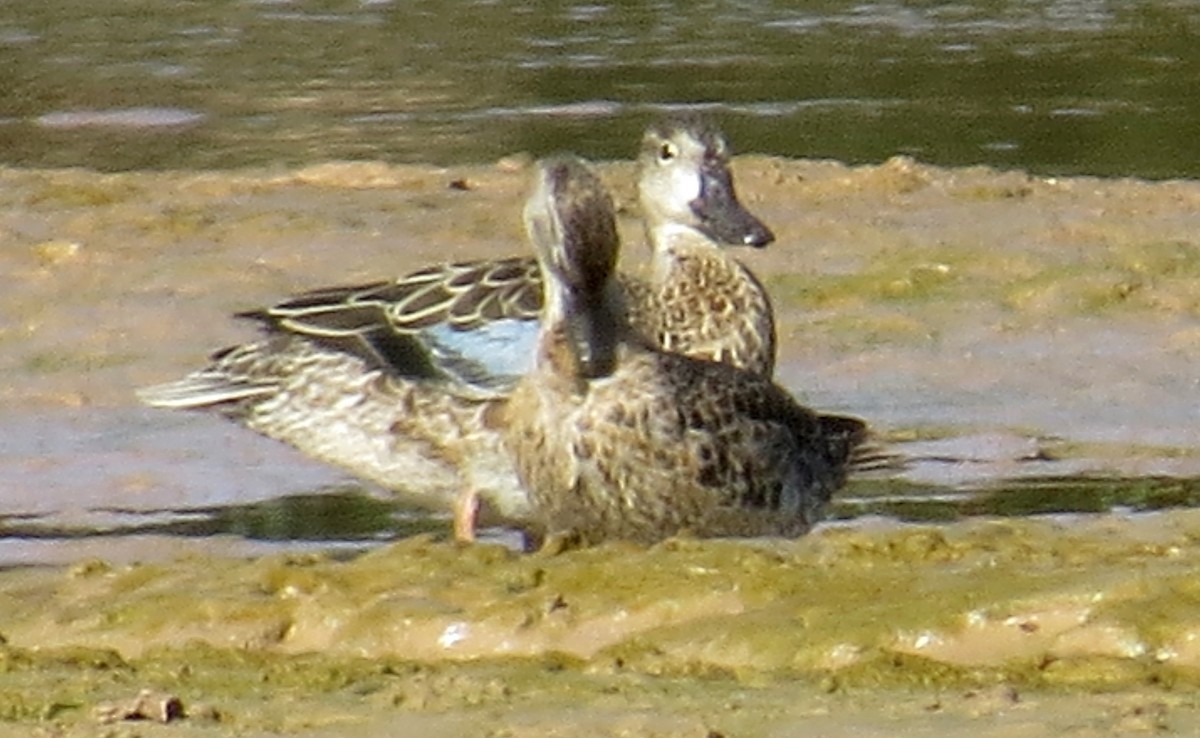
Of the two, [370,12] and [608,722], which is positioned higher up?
[608,722]

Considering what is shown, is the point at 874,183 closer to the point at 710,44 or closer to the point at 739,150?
the point at 739,150

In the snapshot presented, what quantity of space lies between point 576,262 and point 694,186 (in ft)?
5.65

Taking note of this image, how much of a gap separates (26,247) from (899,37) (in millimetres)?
6244

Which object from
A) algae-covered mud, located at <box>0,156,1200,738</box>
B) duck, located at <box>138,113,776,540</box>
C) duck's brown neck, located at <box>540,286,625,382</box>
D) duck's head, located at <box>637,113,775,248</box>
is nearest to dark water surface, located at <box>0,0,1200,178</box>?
algae-covered mud, located at <box>0,156,1200,738</box>

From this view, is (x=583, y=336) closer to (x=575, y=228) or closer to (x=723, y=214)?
(x=575, y=228)

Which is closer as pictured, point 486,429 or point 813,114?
point 486,429

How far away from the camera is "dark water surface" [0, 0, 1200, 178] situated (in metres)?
13.4

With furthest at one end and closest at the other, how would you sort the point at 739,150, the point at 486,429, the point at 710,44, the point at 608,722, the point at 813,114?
the point at 710,44 → the point at 813,114 → the point at 739,150 → the point at 486,429 → the point at 608,722

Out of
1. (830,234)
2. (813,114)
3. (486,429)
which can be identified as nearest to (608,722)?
(486,429)

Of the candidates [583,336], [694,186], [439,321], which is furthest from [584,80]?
[583,336]

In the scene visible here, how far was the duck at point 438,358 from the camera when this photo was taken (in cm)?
730

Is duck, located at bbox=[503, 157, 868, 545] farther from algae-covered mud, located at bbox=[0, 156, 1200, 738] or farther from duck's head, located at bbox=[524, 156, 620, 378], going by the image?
algae-covered mud, located at bbox=[0, 156, 1200, 738]

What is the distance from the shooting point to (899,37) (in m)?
15.9

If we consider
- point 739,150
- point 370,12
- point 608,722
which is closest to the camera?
point 608,722
